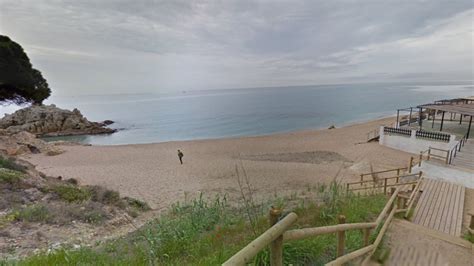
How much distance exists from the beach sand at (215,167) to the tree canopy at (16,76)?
660 cm

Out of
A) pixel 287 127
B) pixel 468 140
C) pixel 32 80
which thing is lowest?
pixel 287 127

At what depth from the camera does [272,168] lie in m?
17.0

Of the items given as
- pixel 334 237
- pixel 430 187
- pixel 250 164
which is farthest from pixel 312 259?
pixel 250 164

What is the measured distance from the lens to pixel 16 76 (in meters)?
23.3

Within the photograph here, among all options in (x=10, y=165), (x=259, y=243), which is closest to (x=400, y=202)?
(x=259, y=243)

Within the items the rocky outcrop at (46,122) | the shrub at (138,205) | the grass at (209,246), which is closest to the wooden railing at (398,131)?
the grass at (209,246)

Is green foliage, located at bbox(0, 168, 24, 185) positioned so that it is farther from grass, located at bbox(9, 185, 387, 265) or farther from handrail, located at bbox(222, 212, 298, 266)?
handrail, located at bbox(222, 212, 298, 266)

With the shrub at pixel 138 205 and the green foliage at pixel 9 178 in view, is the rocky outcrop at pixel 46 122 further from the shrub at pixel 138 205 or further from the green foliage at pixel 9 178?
the shrub at pixel 138 205

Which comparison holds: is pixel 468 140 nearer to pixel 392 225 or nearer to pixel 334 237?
pixel 392 225

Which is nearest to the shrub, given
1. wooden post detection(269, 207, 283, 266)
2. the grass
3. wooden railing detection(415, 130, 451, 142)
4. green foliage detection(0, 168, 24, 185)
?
green foliage detection(0, 168, 24, 185)

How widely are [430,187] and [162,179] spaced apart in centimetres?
1303

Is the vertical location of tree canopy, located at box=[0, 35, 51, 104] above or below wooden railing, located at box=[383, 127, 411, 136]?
above

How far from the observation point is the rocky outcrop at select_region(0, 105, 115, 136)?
38.5 m

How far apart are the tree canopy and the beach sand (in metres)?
6.60
